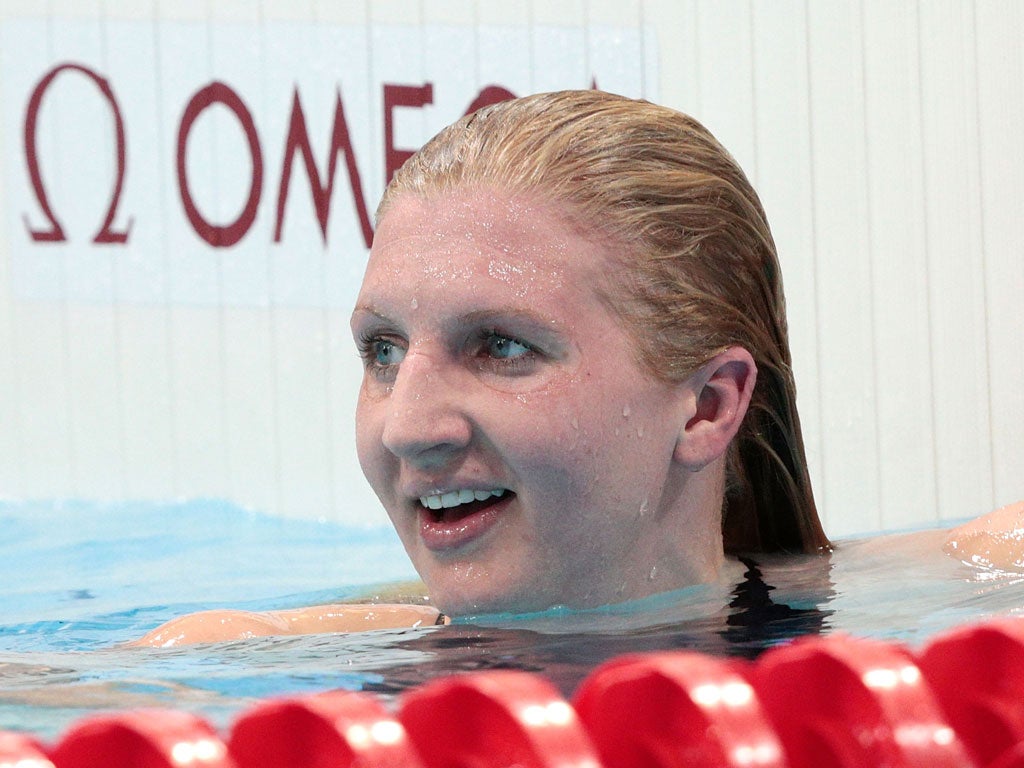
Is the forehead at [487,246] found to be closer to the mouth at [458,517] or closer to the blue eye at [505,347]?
the blue eye at [505,347]

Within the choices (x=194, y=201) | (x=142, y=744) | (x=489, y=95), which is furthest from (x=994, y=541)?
(x=194, y=201)

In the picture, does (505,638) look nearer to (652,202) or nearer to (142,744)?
(652,202)

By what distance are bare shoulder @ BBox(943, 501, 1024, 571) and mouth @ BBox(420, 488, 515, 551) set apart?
929mm

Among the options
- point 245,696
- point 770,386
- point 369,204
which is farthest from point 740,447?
point 369,204

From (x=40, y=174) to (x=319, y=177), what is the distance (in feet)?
3.55

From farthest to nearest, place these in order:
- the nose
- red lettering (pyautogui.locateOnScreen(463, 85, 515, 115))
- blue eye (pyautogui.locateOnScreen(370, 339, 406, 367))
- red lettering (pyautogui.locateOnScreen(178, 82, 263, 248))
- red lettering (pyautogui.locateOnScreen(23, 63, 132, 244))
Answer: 1. red lettering (pyautogui.locateOnScreen(463, 85, 515, 115))
2. red lettering (pyautogui.locateOnScreen(178, 82, 263, 248))
3. red lettering (pyautogui.locateOnScreen(23, 63, 132, 244))
4. blue eye (pyautogui.locateOnScreen(370, 339, 406, 367))
5. the nose

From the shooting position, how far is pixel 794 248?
609cm

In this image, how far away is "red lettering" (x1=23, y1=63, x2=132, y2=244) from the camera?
5566 mm

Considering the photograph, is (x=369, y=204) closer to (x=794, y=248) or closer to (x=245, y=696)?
(x=794, y=248)

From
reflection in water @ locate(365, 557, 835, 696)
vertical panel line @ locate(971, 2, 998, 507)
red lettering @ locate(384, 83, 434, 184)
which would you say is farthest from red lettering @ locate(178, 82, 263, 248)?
reflection in water @ locate(365, 557, 835, 696)

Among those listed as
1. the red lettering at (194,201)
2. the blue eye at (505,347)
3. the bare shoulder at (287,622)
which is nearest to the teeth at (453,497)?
the blue eye at (505,347)

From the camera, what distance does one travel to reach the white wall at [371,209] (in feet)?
18.5

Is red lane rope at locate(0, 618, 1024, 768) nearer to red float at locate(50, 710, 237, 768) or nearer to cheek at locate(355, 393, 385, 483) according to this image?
red float at locate(50, 710, 237, 768)

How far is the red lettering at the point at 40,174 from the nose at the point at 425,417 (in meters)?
4.08
